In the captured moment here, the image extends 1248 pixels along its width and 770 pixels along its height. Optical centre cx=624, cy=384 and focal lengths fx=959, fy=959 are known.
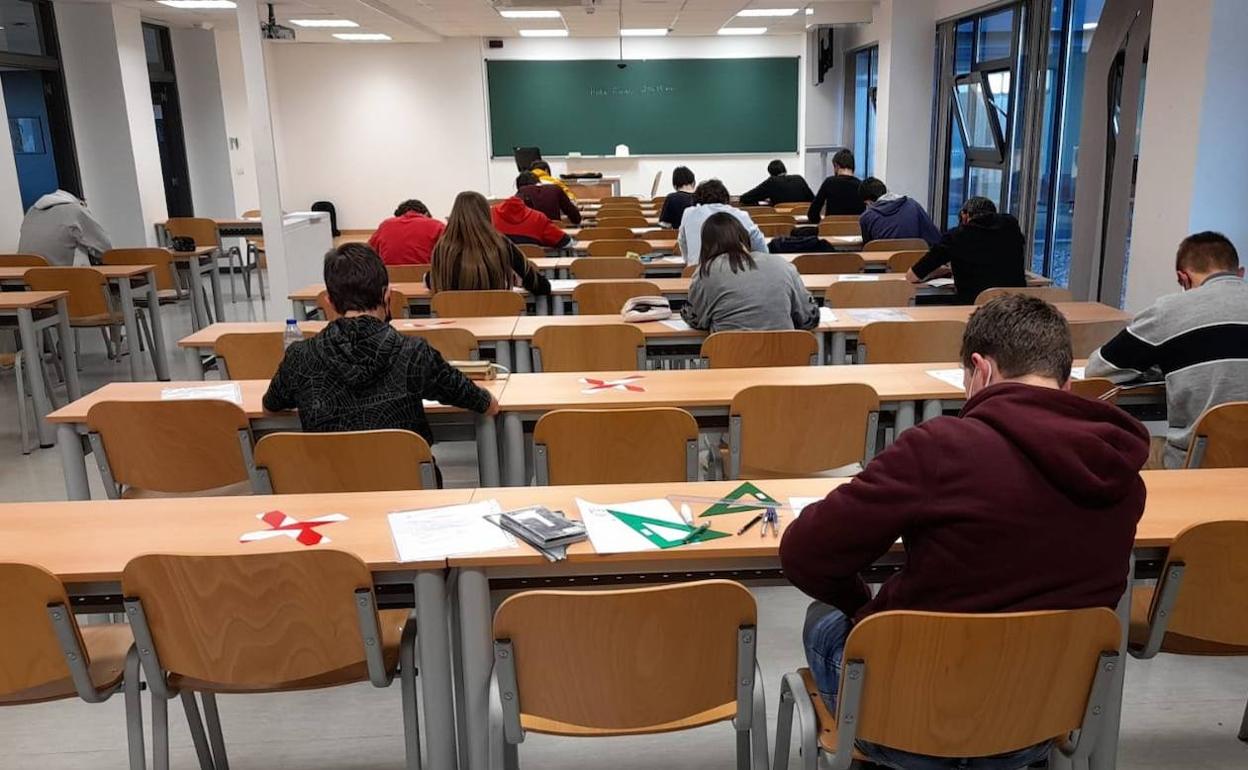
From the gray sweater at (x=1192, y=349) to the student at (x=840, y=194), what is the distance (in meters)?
6.04

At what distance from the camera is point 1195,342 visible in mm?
3121

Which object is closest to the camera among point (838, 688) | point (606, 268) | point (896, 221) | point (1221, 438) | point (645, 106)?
point (838, 688)

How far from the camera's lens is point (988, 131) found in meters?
9.57

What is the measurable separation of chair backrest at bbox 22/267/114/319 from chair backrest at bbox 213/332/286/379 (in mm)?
2484

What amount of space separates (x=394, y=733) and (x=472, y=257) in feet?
10.4

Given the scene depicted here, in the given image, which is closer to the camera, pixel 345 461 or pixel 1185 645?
pixel 1185 645

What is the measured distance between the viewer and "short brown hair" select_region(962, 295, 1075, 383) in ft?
5.44

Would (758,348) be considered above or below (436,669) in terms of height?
above

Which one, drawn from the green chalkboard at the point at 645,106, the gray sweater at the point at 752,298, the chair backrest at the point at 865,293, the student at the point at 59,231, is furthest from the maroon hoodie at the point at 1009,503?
the green chalkboard at the point at 645,106

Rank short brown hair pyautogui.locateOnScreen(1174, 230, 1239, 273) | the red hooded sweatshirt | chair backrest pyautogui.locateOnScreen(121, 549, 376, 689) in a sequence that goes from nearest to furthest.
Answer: chair backrest pyautogui.locateOnScreen(121, 549, 376, 689), short brown hair pyautogui.locateOnScreen(1174, 230, 1239, 273), the red hooded sweatshirt

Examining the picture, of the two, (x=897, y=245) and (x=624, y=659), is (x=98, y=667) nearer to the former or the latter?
(x=624, y=659)

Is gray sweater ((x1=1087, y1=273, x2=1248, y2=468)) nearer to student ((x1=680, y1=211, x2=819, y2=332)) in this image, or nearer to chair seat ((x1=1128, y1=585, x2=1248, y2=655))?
chair seat ((x1=1128, y1=585, x2=1248, y2=655))

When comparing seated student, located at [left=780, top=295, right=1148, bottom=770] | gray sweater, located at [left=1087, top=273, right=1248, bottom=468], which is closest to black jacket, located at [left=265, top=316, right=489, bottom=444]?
seated student, located at [left=780, top=295, right=1148, bottom=770]

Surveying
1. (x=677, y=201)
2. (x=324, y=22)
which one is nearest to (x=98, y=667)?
(x=677, y=201)
